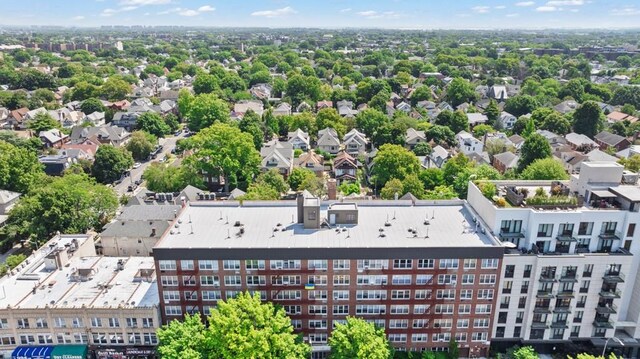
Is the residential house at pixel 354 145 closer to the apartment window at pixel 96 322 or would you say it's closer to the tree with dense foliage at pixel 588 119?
the tree with dense foliage at pixel 588 119

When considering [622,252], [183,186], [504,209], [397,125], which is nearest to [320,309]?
[504,209]

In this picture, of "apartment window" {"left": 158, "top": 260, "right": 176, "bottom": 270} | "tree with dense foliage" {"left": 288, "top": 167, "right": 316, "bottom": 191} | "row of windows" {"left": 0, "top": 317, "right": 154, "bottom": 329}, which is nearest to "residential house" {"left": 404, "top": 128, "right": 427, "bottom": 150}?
"tree with dense foliage" {"left": 288, "top": 167, "right": 316, "bottom": 191}

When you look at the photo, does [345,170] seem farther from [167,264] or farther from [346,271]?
[167,264]

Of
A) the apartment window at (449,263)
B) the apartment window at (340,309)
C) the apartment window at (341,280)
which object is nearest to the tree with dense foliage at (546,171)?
the apartment window at (449,263)

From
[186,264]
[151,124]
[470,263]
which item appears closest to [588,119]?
[470,263]

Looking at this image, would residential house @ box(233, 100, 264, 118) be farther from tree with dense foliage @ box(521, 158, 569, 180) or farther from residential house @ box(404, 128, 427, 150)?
tree with dense foliage @ box(521, 158, 569, 180)

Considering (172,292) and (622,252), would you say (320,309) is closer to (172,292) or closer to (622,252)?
(172,292)
